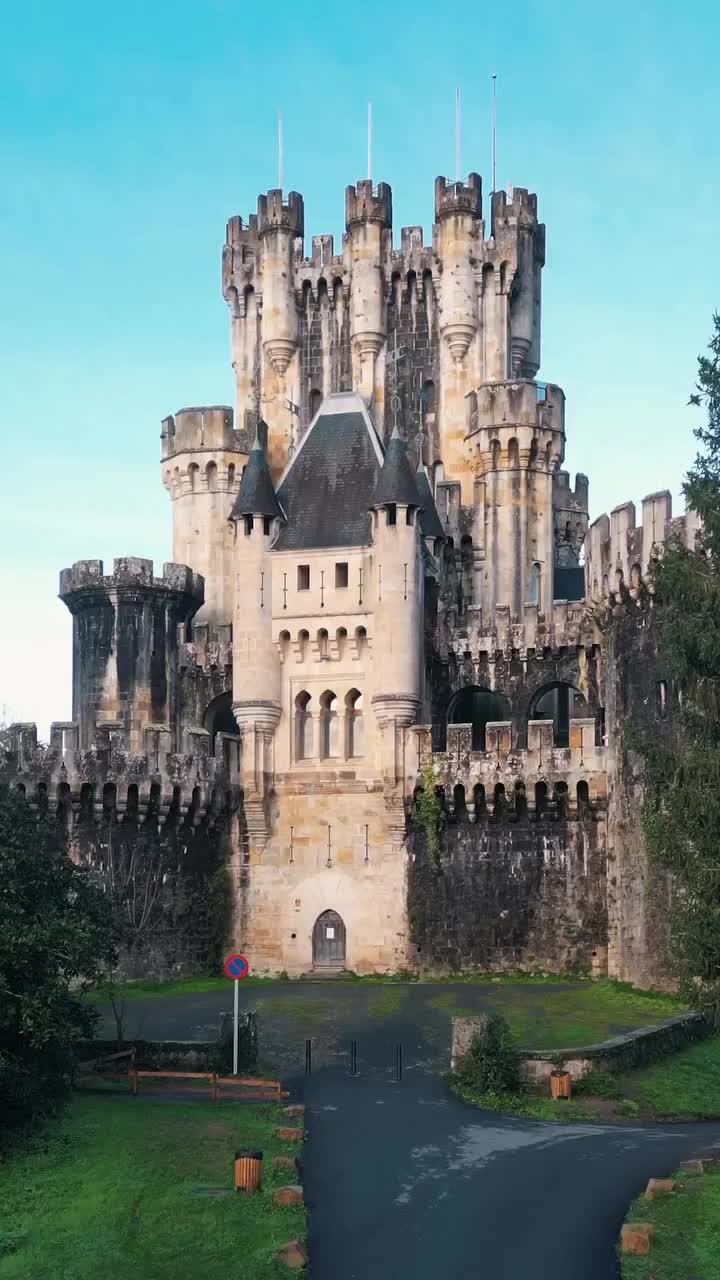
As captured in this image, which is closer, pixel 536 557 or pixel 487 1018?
pixel 487 1018

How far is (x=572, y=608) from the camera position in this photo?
193 feet

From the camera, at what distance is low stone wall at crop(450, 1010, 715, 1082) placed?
37812mm

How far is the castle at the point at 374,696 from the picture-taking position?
5459cm

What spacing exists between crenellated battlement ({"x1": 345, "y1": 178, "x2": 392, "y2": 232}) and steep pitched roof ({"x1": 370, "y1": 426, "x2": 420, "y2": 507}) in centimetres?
1557

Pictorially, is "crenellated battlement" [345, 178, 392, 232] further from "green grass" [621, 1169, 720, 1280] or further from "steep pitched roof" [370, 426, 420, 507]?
"green grass" [621, 1169, 720, 1280]

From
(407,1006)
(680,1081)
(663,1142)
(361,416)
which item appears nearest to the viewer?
(663,1142)

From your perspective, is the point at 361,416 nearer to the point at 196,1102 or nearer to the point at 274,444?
the point at 274,444

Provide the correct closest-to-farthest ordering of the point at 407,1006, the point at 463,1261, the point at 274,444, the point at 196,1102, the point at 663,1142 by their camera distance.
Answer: the point at 463,1261 < the point at 663,1142 < the point at 196,1102 < the point at 407,1006 < the point at 274,444

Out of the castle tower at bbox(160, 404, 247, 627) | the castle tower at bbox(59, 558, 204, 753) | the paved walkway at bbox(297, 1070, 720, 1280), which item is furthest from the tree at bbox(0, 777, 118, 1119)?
the castle tower at bbox(160, 404, 247, 627)

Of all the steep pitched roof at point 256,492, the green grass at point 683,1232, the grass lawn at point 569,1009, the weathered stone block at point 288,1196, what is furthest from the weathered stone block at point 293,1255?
the steep pitched roof at point 256,492

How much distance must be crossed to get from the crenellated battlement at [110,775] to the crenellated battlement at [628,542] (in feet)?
42.3

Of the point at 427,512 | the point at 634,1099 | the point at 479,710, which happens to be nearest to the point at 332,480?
the point at 427,512

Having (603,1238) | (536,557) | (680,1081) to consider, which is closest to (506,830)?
(536,557)

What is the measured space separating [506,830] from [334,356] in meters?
22.4
